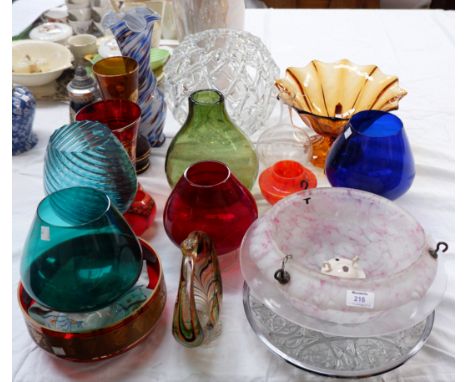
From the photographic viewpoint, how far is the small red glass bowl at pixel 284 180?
0.62 meters

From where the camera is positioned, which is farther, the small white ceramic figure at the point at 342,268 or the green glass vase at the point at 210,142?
the green glass vase at the point at 210,142

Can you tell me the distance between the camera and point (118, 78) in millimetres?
628

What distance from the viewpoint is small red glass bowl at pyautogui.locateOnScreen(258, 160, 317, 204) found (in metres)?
0.62

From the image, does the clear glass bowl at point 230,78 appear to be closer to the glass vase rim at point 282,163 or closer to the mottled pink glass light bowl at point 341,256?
the glass vase rim at point 282,163

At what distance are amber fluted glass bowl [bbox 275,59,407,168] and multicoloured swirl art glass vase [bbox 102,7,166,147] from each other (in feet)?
0.60

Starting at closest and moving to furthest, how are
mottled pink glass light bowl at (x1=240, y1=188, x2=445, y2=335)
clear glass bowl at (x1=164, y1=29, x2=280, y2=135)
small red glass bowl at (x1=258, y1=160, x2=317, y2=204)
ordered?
mottled pink glass light bowl at (x1=240, y1=188, x2=445, y2=335) → small red glass bowl at (x1=258, y1=160, x2=317, y2=204) → clear glass bowl at (x1=164, y1=29, x2=280, y2=135)

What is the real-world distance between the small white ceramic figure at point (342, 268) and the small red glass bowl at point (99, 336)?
6.8 inches

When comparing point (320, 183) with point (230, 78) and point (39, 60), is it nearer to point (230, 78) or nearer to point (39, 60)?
point (230, 78)

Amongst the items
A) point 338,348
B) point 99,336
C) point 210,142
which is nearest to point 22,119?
point 210,142

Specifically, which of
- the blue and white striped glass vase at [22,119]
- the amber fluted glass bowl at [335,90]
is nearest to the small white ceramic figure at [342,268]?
the amber fluted glass bowl at [335,90]

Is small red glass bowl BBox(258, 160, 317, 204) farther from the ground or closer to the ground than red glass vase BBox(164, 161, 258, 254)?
closer to the ground

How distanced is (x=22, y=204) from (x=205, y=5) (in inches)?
16.9

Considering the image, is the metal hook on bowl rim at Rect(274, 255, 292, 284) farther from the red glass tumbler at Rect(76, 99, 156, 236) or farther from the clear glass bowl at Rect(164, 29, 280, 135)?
the clear glass bowl at Rect(164, 29, 280, 135)

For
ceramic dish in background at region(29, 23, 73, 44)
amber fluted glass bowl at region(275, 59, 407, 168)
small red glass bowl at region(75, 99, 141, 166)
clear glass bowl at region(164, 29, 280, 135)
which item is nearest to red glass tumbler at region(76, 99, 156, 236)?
small red glass bowl at region(75, 99, 141, 166)
